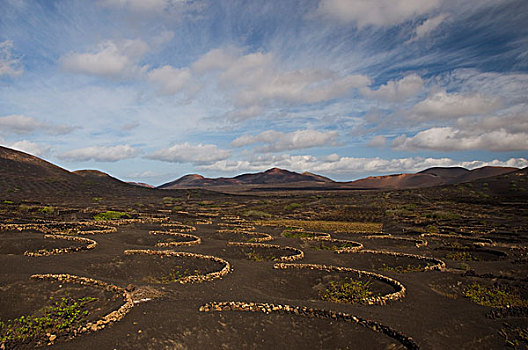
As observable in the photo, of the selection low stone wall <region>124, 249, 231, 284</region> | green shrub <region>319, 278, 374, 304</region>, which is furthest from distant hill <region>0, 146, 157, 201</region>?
green shrub <region>319, 278, 374, 304</region>

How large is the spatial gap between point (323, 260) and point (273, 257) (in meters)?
3.44

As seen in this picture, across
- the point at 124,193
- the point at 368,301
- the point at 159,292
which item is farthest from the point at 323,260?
the point at 124,193

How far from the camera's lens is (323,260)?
21.0m

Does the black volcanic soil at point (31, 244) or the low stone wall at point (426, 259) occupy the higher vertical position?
the black volcanic soil at point (31, 244)

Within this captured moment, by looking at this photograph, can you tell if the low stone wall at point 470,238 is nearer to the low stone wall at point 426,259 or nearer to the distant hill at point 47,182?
the low stone wall at point 426,259

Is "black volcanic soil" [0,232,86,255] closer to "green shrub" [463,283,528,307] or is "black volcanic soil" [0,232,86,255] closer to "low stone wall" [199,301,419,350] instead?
"low stone wall" [199,301,419,350]

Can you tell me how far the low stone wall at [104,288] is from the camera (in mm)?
9961

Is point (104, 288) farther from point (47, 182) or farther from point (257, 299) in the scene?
point (47, 182)

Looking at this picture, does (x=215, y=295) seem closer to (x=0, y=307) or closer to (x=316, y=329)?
(x=316, y=329)

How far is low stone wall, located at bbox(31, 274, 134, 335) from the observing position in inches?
392

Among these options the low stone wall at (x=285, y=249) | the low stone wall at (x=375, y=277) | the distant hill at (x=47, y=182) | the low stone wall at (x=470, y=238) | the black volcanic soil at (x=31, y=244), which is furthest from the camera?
the distant hill at (x=47, y=182)

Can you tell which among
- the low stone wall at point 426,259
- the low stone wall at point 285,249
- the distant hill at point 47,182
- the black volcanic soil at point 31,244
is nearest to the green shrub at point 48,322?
the black volcanic soil at point 31,244

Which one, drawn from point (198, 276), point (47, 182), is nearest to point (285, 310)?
point (198, 276)

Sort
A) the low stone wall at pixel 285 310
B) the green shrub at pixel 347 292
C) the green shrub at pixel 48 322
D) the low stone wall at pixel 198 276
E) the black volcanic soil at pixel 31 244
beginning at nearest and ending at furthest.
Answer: the green shrub at pixel 48 322 < the low stone wall at pixel 285 310 < the green shrub at pixel 347 292 < the low stone wall at pixel 198 276 < the black volcanic soil at pixel 31 244
